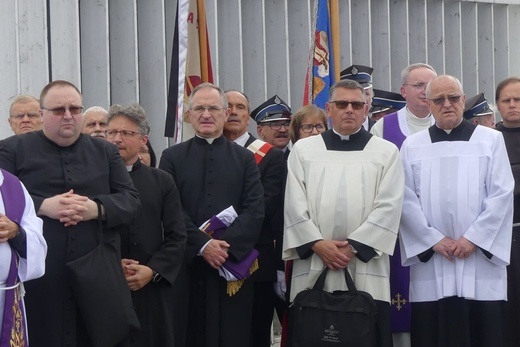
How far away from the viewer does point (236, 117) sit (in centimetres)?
738

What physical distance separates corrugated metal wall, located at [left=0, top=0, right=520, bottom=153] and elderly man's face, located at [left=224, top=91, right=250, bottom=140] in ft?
8.07

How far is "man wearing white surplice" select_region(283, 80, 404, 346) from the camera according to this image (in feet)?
21.3

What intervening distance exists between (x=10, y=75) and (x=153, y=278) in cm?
359

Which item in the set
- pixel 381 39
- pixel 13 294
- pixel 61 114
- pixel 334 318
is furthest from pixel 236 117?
pixel 381 39

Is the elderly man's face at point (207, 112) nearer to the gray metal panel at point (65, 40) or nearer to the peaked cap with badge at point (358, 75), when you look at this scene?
the peaked cap with badge at point (358, 75)

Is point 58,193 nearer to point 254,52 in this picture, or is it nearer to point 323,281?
point 323,281

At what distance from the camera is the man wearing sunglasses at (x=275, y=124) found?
782 centimetres

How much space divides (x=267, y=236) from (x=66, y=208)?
6.19 feet

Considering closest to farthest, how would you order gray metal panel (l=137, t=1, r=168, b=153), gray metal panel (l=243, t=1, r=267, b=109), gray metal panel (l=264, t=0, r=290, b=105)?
gray metal panel (l=137, t=1, r=168, b=153)
gray metal panel (l=243, t=1, r=267, b=109)
gray metal panel (l=264, t=0, r=290, b=105)

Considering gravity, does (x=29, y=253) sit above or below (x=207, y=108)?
below

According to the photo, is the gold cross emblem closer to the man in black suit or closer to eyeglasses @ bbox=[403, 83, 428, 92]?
the man in black suit

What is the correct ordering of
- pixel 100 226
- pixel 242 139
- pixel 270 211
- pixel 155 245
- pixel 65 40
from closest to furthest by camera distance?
pixel 100 226
pixel 155 245
pixel 270 211
pixel 242 139
pixel 65 40

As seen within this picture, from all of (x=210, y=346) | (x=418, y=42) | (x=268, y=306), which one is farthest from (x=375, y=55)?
(x=210, y=346)

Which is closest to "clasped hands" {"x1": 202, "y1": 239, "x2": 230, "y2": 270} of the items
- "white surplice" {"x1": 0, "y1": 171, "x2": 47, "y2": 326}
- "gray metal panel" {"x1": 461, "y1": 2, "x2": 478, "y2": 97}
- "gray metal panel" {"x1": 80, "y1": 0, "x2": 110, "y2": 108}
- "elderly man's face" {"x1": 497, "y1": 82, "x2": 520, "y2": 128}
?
"white surplice" {"x1": 0, "y1": 171, "x2": 47, "y2": 326}
